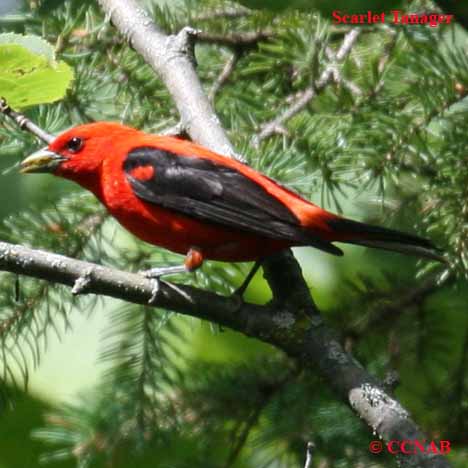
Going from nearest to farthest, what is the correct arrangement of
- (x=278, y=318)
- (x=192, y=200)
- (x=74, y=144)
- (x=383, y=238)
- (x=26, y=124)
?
(x=278, y=318) < (x=383, y=238) < (x=26, y=124) < (x=192, y=200) < (x=74, y=144)

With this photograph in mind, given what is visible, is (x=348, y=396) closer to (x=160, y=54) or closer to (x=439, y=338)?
(x=439, y=338)

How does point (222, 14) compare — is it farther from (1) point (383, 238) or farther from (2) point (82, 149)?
(1) point (383, 238)

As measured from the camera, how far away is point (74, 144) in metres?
3.60

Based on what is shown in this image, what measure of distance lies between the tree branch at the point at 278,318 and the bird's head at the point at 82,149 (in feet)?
A: 3.75

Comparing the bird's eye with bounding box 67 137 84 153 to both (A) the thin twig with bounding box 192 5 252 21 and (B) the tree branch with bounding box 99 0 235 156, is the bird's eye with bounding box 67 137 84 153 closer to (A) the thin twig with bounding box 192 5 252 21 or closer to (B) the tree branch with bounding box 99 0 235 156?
(B) the tree branch with bounding box 99 0 235 156

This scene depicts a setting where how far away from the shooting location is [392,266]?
3781 millimetres

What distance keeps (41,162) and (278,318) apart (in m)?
Result: 1.32

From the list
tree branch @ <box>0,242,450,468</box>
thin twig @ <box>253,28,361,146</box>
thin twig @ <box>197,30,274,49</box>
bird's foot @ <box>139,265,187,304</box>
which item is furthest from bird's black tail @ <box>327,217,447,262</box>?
thin twig @ <box>197,30,274,49</box>

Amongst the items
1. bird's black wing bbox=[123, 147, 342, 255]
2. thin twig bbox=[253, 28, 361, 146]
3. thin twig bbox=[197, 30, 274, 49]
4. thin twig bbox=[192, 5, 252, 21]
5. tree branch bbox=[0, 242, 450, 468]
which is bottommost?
tree branch bbox=[0, 242, 450, 468]

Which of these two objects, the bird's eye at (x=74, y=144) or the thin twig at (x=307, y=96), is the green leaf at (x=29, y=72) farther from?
the bird's eye at (x=74, y=144)

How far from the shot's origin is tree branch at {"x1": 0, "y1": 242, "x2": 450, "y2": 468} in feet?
7.27

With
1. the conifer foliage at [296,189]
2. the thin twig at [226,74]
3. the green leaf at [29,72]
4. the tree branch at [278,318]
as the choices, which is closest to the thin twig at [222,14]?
the conifer foliage at [296,189]

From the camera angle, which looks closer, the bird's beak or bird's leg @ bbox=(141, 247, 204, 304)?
bird's leg @ bbox=(141, 247, 204, 304)

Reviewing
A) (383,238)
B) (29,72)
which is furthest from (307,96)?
(29,72)
